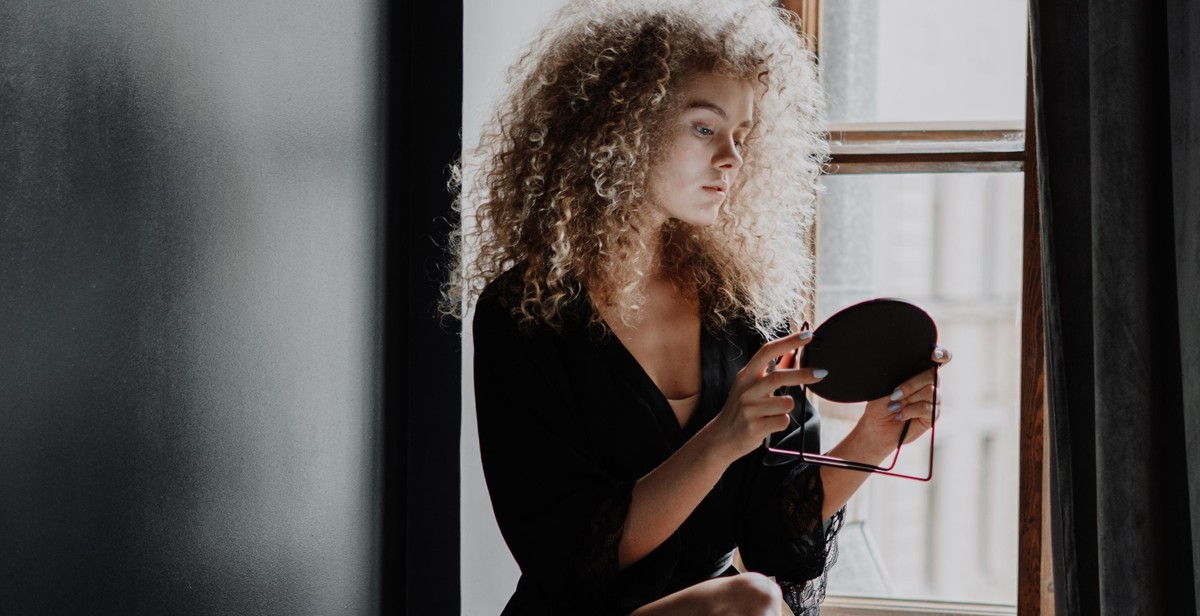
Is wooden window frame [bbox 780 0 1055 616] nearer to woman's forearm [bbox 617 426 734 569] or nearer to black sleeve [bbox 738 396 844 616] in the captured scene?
black sleeve [bbox 738 396 844 616]

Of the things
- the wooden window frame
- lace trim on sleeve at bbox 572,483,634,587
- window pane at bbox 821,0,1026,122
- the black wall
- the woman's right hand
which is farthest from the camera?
window pane at bbox 821,0,1026,122

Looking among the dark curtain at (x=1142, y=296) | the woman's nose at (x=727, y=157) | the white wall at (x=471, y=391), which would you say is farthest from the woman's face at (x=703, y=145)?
the white wall at (x=471, y=391)

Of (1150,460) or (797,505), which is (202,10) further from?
(1150,460)

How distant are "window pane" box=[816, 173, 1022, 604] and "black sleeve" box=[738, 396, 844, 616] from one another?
0.44 meters

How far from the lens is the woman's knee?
3.78 ft

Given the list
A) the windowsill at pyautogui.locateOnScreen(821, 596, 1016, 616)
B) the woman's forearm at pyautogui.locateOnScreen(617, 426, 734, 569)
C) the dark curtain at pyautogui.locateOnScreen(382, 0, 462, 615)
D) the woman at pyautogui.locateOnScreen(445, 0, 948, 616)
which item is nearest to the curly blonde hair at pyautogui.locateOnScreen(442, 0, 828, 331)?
the woman at pyautogui.locateOnScreen(445, 0, 948, 616)

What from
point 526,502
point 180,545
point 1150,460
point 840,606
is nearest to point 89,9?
point 180,545

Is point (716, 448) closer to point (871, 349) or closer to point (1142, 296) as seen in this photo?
point (871, 349)

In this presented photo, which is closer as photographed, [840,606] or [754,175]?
[754,175]

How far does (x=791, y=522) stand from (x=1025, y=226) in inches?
28.9

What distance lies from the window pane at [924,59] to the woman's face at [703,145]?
0.58 m

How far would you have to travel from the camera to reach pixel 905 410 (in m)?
1.21

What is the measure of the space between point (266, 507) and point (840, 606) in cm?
108

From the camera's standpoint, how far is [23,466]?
869mm
